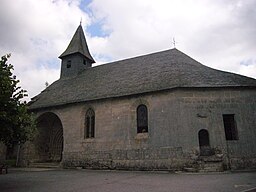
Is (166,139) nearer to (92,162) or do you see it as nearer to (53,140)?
(92,162)

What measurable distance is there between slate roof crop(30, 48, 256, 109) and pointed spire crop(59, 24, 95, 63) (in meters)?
3.17

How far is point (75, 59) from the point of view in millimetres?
24219

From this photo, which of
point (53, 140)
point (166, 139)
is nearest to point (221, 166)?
point (166, 139)

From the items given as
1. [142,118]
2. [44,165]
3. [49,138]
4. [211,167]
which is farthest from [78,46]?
[211,167]

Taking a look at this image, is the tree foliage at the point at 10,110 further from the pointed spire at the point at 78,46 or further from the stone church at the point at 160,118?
the pointed spire at the point at 78,46

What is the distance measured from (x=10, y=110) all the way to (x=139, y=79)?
399 inches

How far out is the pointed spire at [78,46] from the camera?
81.3ft

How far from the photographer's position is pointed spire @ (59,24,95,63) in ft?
81.3

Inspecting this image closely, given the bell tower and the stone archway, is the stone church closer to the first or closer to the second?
the stone archway

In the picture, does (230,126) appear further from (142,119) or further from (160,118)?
(142,119)

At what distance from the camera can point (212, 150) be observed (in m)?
13.2

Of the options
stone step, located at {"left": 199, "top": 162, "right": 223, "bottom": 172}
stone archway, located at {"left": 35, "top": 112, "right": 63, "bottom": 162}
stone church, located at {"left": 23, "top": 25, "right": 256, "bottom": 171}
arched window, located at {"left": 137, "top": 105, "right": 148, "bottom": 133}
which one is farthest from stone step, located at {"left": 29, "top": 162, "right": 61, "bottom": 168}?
stone step, located at {"left": 199, "top": 162, "right": 223, "bottom": 172}

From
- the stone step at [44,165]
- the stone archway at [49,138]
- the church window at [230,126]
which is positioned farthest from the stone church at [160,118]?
the stone step at [44,165]

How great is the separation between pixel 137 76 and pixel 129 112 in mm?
3359
